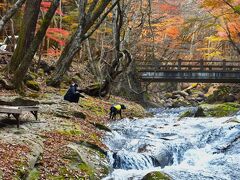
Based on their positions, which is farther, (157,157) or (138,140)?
(138,140)

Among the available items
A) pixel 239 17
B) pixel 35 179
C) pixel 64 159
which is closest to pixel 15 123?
pixel 64 159

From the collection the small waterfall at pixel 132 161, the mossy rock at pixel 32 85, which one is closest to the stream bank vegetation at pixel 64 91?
the mossy rock at pixel 32 85

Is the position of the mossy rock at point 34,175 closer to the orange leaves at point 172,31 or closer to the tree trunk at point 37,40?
the tree trunk at point 37,40

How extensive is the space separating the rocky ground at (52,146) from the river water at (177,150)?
1.89ft

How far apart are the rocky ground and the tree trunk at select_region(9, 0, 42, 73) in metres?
3.48

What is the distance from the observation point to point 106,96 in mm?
22172

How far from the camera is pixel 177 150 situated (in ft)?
38.5

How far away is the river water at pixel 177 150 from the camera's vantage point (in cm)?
961

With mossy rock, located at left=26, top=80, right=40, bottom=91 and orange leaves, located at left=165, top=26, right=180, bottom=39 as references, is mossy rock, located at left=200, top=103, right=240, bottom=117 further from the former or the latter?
orange leaves, located at left=165, top=26, right=180, bottom=39

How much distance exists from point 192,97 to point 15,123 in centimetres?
3425

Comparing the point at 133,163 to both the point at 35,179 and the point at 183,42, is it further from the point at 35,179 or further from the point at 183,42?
the point at 183,42

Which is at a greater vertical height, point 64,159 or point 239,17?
point 239,17

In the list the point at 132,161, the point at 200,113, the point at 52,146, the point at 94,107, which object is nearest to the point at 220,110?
the point at 200,113

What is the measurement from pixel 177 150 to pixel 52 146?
4.60 metres
